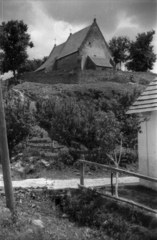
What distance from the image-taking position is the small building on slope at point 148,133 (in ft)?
26.7

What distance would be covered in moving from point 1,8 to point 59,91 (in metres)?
21.0

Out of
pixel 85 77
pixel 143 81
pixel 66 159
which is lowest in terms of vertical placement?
pixel 66 159

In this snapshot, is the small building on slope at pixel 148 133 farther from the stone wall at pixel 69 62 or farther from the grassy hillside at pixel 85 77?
the stone wall at pixel 69 62

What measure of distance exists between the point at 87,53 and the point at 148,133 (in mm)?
28799

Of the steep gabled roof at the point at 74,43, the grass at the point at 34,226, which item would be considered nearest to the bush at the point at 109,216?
the grass at the point at 34,226

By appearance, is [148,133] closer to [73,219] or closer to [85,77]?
[73,219]

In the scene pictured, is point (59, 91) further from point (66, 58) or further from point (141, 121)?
point (141, 121)

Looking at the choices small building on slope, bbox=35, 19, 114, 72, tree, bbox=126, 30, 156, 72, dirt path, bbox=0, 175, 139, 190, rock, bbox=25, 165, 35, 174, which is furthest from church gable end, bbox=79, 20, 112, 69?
dirt path, bbox=0, 175, 139, 190

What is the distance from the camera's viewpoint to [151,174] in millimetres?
8305

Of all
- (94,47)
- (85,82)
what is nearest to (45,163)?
(85,82)

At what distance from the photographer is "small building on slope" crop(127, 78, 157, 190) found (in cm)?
812

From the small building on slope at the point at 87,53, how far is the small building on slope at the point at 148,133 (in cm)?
2669

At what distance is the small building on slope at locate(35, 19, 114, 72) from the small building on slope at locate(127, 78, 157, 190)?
87.6 ft

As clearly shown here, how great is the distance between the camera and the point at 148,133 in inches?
331
